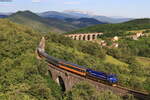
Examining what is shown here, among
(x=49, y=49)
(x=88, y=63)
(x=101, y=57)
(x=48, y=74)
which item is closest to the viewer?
(x=48, y=74)

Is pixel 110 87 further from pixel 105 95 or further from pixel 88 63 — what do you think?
pixel 88 63

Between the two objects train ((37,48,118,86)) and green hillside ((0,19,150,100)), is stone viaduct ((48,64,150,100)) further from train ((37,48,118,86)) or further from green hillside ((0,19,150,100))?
green hillside ((0,19,150,100))

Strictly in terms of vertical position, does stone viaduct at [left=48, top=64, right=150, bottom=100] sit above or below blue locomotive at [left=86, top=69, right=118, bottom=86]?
below

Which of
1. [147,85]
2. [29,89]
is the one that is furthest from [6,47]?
[147,85]

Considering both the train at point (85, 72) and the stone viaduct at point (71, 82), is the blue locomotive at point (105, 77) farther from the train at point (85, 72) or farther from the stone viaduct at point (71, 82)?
the stone viaduct at point (71, 82)

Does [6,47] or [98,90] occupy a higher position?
[6,47]

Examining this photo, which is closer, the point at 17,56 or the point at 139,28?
the point at 17,56

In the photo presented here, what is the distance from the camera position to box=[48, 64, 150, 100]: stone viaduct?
27.8 meters

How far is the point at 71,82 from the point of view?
1411 inches

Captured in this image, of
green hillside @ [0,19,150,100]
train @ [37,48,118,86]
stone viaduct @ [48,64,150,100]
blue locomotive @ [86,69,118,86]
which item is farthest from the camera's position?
train @ [37,48,118,86]

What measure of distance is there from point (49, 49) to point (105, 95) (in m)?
34.4

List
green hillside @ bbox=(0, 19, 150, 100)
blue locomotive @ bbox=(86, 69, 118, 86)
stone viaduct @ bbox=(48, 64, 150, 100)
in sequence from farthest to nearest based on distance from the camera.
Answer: blue locomotive @ bbox=(86, 69, 118, 86) → green hillside @ bbox=(0, 19, 150, 100) → stone viaduct @ bbox=(48, 64, 150, 100)

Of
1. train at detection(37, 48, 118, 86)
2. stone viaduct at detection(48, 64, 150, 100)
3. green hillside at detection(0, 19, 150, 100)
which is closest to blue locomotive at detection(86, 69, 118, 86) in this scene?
train at detection(37, 48, 118, 86)

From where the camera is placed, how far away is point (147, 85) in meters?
35.8
